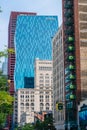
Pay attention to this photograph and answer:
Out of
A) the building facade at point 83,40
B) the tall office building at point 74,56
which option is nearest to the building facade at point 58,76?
the tall office building at point 74,56

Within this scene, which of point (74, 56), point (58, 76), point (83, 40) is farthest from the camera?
point (58, 76)

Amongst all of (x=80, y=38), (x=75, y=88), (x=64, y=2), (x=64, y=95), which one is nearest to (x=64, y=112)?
(x=64, y=95)

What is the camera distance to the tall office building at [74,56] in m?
144

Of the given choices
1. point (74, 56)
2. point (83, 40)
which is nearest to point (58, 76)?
point (74, 56)

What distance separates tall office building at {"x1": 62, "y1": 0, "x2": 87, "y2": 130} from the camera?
143750mm

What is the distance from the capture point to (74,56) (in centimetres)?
14812

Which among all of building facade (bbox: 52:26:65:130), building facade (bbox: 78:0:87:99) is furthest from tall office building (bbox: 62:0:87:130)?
building facade (bbox: 52:26:65:130)

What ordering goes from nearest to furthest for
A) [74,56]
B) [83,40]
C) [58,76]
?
1. [74,56]
2. [83,40]
3. [58,76]

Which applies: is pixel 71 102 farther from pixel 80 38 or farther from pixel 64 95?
pixel 80 38

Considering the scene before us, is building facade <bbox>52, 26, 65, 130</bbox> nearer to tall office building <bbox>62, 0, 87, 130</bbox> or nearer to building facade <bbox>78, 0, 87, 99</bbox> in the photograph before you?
tall office building <bbox>62, 0, 87, 130</bbox>

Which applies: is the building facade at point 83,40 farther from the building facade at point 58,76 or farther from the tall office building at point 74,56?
the building facade at point 58,76

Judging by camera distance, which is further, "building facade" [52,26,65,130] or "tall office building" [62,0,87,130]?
"building facade" [52,26,65,130]

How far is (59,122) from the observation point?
170 m

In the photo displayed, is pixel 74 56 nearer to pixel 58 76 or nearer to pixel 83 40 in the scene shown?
pixel 83 40
